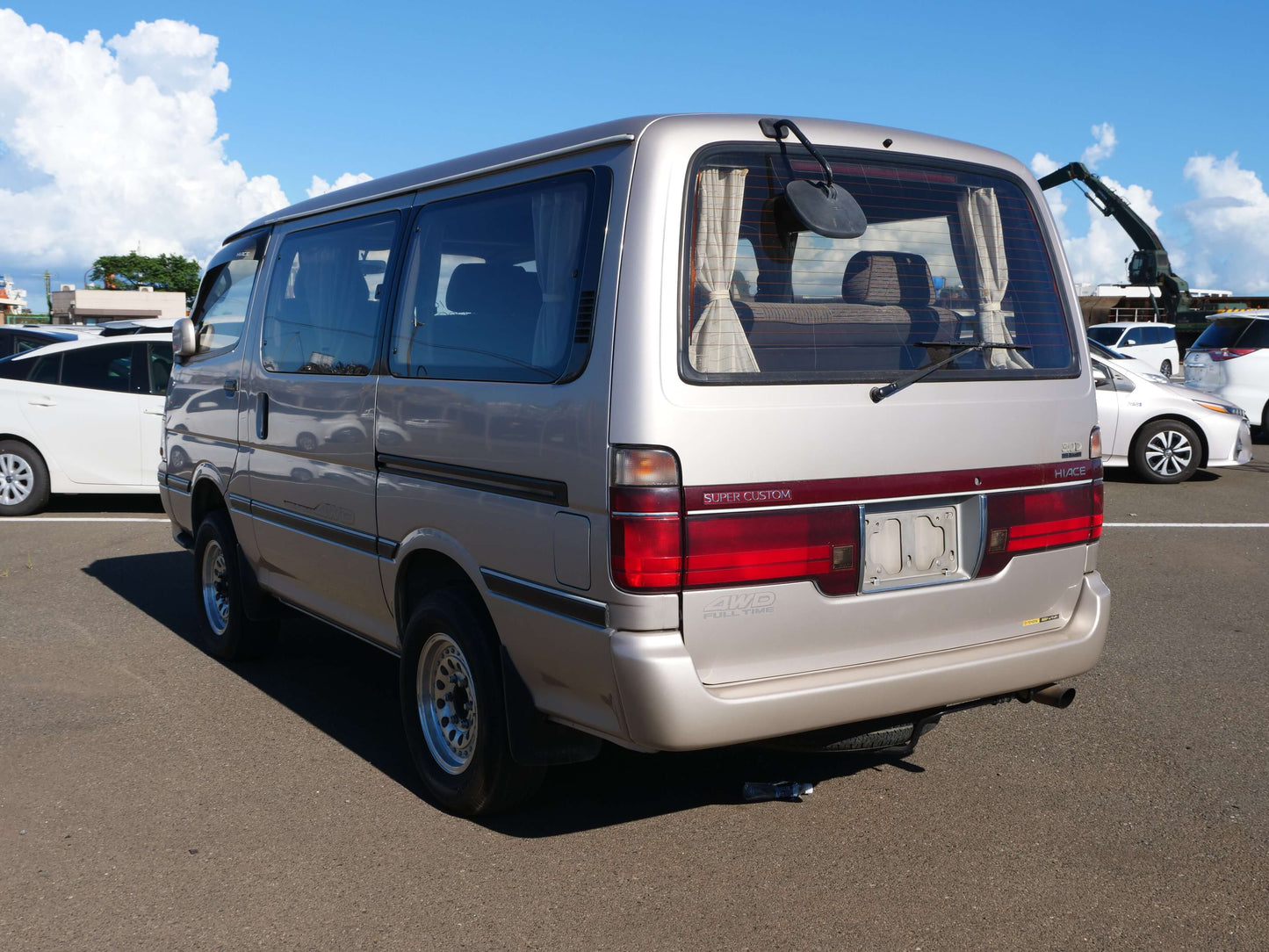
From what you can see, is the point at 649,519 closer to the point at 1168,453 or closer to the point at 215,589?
the point at 215,589

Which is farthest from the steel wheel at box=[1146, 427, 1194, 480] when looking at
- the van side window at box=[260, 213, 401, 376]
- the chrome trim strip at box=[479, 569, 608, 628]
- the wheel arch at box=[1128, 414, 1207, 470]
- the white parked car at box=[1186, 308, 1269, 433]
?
the chrome trim strip at box=[479, 569, 608, 628]

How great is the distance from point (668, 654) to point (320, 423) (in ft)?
7.16

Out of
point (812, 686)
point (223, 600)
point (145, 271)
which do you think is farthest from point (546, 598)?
point (145, 271)

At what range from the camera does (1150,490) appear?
12.2 metres

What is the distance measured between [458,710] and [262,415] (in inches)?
75.6

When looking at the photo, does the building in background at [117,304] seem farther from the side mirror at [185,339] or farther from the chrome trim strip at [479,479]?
the chrome trim strip at [479,479]

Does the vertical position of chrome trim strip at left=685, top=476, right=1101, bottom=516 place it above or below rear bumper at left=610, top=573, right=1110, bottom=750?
above

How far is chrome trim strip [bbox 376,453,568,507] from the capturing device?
138 inches

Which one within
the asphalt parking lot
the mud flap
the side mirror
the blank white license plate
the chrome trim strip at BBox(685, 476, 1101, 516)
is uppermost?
the side mirror

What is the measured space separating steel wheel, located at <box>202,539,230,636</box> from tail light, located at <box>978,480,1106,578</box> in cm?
397

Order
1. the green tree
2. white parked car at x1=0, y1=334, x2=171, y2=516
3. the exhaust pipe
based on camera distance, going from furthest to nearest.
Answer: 1. the green tree
2. white parked car at x1=0, y1=334, x2=171, y2=516
3. the exhaust pipe

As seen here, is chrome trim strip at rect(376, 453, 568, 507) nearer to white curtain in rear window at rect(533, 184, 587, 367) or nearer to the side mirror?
white curtain in rear window at rect(533, 184, 587, 367)

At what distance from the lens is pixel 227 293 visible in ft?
20.5

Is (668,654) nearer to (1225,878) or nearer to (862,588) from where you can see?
(862,588)
